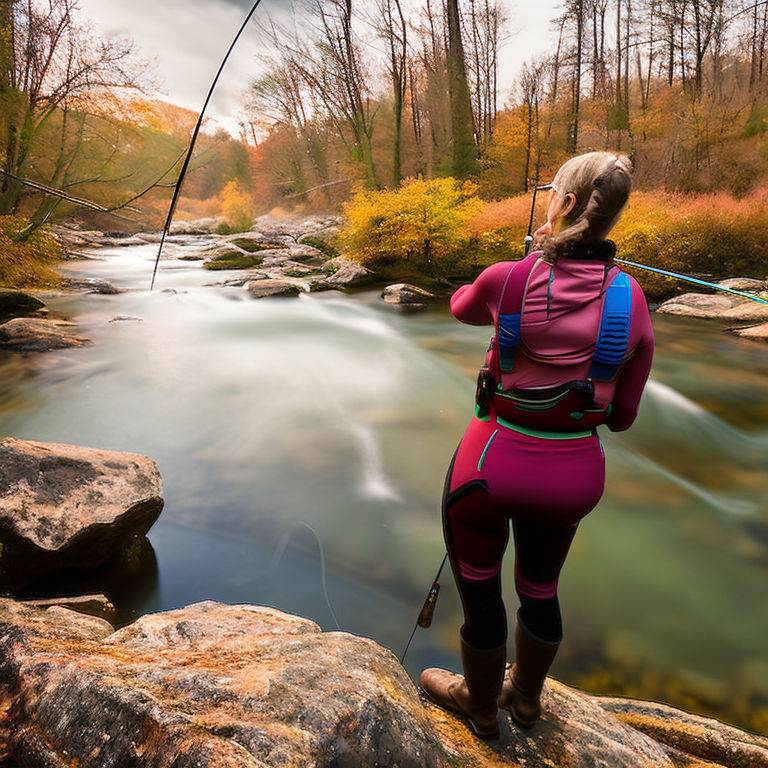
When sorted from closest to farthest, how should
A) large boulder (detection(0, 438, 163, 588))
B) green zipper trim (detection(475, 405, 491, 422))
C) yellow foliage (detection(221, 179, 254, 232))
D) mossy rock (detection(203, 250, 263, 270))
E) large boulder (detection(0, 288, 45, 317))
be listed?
green zipper trim (detection(475, 405, 491, 422)) → large boulder (detection(0, 438, 163, 588)) → large boulder (detection(0, 288, 45, 317)) → mossy rock (detection(203, 250, 263, 270)) → yellow foliage (detection(221, 179, 254, 232))

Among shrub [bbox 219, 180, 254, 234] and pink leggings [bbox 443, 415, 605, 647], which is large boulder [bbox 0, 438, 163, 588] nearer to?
pink leggings [bbox 443, 415, 605, 647]

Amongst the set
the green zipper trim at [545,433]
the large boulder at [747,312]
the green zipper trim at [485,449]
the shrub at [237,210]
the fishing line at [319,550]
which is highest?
the shrub at [237,210]

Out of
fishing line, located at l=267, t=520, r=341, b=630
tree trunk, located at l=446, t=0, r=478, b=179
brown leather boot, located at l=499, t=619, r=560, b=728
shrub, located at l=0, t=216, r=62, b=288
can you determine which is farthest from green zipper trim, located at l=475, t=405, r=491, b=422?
tree trunk, located at l=446, t=0, r=478, b=179

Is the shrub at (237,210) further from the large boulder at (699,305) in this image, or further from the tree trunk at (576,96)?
the large boulder at (699,305)

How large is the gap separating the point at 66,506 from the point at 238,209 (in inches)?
836

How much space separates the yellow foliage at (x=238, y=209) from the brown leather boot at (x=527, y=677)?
22.5 metres

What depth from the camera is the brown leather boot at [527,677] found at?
1.49 metres

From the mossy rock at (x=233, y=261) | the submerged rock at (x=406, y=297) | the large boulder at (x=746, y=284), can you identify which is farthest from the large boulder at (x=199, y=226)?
the large boulder at (x=746, y=284)

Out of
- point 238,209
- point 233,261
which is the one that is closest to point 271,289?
point 233,261

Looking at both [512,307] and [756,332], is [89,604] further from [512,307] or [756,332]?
[756,332]

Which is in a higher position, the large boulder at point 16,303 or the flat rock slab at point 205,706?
the large boulder at point 16,303

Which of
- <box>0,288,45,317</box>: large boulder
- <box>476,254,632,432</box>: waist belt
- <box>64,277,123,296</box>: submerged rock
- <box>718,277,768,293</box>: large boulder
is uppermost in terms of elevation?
<box>64,277,123,296</box>: submerged rock

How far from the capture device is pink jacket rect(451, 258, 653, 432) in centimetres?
116

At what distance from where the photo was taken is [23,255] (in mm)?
7066
